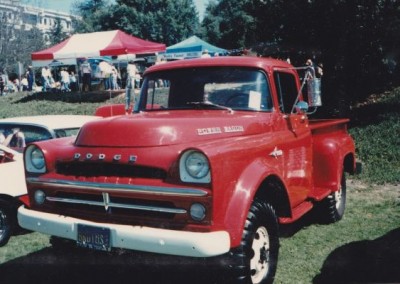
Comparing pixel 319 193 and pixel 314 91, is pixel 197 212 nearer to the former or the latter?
pixel 314 91

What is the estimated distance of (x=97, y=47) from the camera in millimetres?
18094

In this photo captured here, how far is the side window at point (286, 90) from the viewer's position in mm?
4938

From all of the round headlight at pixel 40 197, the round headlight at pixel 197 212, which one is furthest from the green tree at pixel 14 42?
the round headlight at pixel 197 212

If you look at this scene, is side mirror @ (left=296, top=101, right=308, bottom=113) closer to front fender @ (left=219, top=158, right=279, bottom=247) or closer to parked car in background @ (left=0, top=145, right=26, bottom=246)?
front fender @ (left=219, top=158, right=279, bottom=247)

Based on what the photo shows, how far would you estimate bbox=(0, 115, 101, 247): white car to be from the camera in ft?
18.2

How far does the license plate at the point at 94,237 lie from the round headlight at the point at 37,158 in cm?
81

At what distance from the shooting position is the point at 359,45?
41.9 ft

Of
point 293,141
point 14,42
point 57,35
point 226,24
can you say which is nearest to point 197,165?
point 293,141

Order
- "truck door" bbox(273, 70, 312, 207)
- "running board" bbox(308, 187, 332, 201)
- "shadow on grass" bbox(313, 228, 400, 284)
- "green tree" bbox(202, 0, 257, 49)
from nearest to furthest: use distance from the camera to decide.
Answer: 1. "shadow on grass" bbox(313, 228, 400, 284)
2. "truck door" bbox(273, 70, 312, 207)
3. "running board" bbox(308, 187, 332, 201)
4. "green tree" bbox(202, 0, 257, 49)

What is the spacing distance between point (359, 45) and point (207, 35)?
39.7 metres

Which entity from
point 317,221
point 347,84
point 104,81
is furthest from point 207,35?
point 317,221

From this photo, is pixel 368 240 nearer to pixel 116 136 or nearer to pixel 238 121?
pixel 238 121

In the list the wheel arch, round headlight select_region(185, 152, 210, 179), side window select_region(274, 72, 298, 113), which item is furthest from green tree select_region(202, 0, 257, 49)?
round headlight select_region(185, 152, 210, 179)

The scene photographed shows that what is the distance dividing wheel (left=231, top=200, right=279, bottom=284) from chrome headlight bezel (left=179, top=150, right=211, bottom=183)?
1.94ft
